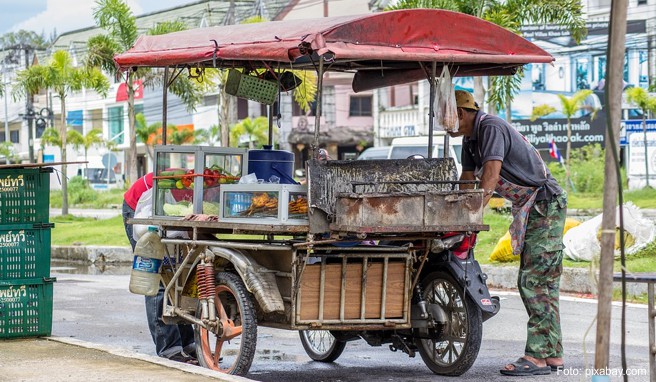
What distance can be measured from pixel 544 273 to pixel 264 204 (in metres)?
2.14

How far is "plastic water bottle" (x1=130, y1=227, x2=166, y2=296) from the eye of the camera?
806 cm

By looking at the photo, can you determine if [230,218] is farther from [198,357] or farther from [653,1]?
[653,1]

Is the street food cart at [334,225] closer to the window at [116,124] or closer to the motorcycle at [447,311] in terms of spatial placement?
the motorcycle at [447,311]

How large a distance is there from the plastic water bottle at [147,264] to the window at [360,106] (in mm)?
46315

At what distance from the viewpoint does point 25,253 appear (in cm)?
852

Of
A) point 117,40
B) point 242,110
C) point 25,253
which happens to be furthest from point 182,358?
point 242,110

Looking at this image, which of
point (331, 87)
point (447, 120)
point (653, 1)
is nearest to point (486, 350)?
point (447, 120)

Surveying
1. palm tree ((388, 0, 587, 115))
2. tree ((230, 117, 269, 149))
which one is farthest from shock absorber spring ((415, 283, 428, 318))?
tree ((230, 117, 269, 149))

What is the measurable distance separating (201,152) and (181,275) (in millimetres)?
938

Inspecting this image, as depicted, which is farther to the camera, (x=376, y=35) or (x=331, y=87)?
(x=331, y=87)

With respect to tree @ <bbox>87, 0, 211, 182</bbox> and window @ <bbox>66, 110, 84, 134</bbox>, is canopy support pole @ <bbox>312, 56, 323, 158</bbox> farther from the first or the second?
window @ <bbox>66, 110, 84, 134</bbox>

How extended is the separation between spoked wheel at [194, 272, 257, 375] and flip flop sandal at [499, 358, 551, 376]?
6.16ft

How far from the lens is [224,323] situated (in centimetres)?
736

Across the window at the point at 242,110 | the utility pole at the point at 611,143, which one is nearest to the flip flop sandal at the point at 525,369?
the utility pole at the point at 611,143
